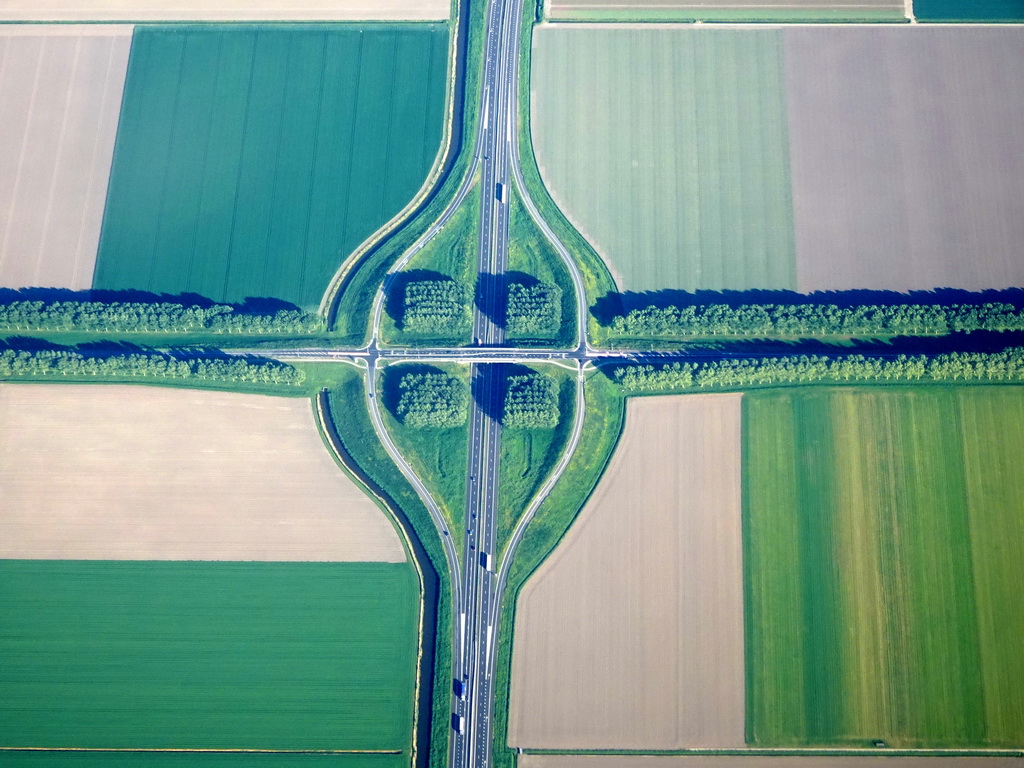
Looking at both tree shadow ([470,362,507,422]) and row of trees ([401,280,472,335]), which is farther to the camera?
row of trees ([401,280,472,335])

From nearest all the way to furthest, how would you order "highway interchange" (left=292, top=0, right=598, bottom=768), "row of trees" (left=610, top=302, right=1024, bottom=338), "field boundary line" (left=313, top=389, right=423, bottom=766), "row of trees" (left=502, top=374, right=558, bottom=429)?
1. "field boundary line" (left=313, top=389, right=423, bottom=766)
2. "highway interchange" (left=292, top=0, right=598, bottom=768)
3. "row of trees" (left=502, top=374, right=558, bottom=429)
4. "row of trees" (left=610, top=302, right=1024, bottom=338)

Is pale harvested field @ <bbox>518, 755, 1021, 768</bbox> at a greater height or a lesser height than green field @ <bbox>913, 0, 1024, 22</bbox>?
lesser

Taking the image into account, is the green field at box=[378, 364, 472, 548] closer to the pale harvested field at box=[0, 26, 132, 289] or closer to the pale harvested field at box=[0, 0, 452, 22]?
the pale harvested field at box=[0, 26, 132, 289]

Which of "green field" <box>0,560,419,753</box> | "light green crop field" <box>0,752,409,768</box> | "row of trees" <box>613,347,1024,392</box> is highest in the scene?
"row of trees" <box>613,347,1024,392</box>

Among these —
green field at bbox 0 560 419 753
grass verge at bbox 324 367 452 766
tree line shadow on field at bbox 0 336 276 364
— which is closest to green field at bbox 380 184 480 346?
grass verge at bbox 324 367 452 766

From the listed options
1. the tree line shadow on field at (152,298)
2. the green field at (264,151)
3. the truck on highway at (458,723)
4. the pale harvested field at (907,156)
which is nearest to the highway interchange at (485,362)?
the truck on highway at (458,723)

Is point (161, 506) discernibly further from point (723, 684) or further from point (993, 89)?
point (993, 89)
